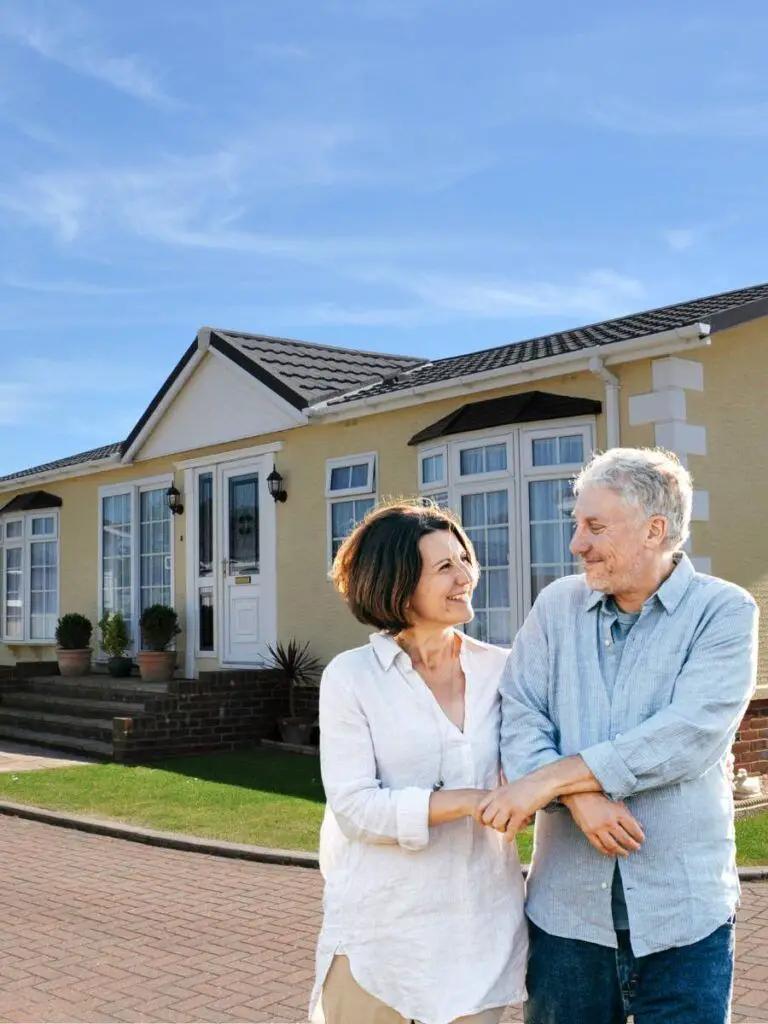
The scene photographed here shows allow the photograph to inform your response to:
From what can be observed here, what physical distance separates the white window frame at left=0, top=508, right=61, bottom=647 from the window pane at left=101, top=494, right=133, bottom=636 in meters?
1.34

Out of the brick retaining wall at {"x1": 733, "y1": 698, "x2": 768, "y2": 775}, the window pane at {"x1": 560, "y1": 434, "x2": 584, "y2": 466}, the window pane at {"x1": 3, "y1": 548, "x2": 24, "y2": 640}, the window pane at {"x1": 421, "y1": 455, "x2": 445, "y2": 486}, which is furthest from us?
the window pane at {"x1": 3, "y1": 548, "x2": 24, "y2": 640}

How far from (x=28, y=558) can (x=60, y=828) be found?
33.8 ft

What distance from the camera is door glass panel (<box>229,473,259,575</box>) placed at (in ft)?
47.8

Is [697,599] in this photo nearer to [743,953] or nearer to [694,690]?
[694,690]

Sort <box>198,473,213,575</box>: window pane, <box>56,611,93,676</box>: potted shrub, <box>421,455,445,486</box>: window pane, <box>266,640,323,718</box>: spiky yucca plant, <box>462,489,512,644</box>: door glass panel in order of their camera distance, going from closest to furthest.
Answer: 1. <box>462,489,512,644</box>: door glass panel
2. <box>421,455,445,486</box>: window pane
3. <box>266,640,323,718</box>: spiky yucca plant
4. <box>198,473,213,575</box>: window pane
5. <box>56,611,93,676</box>: potted shrub

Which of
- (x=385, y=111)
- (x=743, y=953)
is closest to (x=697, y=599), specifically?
(x=743, y=953)

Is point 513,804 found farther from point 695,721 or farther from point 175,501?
point 175,501

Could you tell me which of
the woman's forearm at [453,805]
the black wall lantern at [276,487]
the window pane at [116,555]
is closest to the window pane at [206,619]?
the window pane at [116,555]

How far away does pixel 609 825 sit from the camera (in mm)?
2416

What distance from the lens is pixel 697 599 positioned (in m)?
2.62

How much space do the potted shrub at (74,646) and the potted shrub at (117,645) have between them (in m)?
0.60

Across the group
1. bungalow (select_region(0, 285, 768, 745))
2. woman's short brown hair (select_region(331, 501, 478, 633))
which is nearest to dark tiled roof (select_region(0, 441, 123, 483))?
bungalow (select_region(0, 285, 768, 745))

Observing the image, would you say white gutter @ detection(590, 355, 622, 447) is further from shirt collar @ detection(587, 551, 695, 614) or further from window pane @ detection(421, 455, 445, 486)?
shirt collar @ detection(587, 551, 695, 614)

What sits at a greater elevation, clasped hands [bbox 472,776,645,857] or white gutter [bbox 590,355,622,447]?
white gutter [bbox 590,355,622,447]
